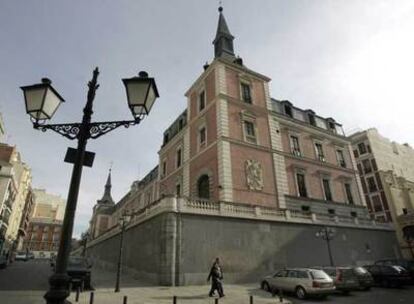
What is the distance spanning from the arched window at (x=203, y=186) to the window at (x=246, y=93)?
320 inches

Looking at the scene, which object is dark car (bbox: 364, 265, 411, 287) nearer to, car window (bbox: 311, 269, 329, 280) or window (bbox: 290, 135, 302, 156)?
car window (bbox: 311, 269, 329, 280)

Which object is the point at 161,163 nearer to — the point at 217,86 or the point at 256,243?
the point at 217,86

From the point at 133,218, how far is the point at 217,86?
13.1 meters

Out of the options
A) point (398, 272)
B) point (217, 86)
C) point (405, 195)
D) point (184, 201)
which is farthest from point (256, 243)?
point (405, 195)

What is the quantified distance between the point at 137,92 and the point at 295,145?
937 inches

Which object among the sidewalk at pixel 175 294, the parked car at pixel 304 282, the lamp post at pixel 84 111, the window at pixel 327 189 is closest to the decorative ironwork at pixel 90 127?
the lamp post at pixel 84 111

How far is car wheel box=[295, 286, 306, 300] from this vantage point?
11812mm

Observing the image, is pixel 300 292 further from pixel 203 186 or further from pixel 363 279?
pixel 203 186

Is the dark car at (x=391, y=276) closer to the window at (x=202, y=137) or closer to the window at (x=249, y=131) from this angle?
the window at (x=249, y=131)

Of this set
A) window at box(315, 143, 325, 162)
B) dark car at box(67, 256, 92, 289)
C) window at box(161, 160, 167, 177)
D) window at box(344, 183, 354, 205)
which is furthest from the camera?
window at box(161, 160, 167, 177)

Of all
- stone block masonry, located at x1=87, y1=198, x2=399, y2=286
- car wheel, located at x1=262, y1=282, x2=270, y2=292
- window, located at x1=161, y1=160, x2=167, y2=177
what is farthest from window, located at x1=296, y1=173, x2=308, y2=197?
window, located at x1=161, y1=160, x2=167, y2=177

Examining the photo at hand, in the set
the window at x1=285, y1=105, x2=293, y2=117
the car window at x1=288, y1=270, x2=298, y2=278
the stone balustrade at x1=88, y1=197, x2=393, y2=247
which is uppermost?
the window at x1=285, y1=105, x2=293, y2=117

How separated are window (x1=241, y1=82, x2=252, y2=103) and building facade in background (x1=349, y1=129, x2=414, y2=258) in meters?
24.6

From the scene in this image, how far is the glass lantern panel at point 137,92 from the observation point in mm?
4574
